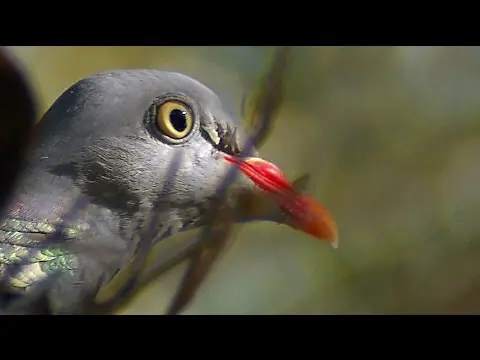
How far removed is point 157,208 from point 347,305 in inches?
29.5

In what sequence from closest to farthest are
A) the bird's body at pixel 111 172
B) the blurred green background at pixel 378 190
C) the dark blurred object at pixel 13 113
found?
the bird's body at pixel 111 172 → the dark blurred object at pixel 13 113 → the blurred green background at pixel 378 190

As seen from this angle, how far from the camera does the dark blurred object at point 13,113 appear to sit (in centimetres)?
153

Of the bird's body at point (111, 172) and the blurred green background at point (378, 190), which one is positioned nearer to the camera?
the bird's body at point (111, 172)

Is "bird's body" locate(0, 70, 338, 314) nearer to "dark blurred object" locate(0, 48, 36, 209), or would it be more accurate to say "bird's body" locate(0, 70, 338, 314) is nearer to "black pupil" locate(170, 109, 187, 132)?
"black pupil" locate(170, 109, 187, 132)

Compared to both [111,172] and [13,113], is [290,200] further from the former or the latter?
[13,113]

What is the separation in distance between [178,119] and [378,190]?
82cm

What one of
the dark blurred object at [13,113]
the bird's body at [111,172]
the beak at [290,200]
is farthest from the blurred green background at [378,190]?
the dark blurred object at [13,113]

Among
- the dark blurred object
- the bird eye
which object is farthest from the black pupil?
the dark blurred object

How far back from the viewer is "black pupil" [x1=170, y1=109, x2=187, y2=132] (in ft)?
4.57

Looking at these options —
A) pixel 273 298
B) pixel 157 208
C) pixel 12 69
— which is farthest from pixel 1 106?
pixel 273 298

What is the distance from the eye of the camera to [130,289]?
1302 millimetres

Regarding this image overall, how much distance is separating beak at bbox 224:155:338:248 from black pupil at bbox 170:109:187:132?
119 mm

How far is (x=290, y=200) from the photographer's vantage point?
4.84 feet

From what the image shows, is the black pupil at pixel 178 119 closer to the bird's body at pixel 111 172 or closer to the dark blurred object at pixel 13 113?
the bird's body at pixel 111 172
